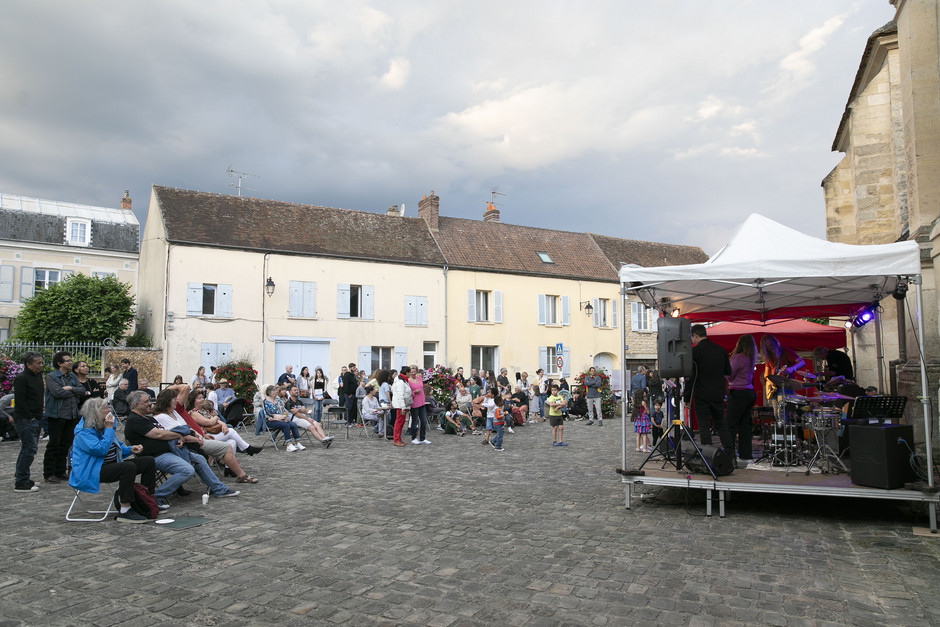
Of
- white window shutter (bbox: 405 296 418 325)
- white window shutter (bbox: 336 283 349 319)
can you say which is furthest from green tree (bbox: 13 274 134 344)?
white window shutter (bbox: 405 296 418 325)

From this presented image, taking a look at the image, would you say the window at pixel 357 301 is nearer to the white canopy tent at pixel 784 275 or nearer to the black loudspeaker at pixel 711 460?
the white canopy tent at pixel 784 275

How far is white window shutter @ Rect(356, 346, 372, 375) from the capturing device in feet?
83.0

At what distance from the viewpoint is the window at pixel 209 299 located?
22547mm

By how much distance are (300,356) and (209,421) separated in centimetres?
1594

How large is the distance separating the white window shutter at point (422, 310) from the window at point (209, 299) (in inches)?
299

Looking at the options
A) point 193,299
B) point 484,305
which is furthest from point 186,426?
point 484,305

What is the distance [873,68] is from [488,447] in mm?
11206

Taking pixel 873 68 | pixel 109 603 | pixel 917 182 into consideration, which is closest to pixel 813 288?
pixel 917 182

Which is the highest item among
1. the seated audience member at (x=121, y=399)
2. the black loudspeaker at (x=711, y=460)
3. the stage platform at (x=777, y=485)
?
the seated audience member at (x=121, y=399)

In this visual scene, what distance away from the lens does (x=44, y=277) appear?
99.7 ft

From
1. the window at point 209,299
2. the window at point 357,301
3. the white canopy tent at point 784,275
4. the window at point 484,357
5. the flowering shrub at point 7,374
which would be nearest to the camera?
the white canopy tent at point 784,275

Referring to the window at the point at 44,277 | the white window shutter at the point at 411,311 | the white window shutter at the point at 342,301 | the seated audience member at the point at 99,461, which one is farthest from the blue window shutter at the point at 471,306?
the seated audience member at the point at 99,461

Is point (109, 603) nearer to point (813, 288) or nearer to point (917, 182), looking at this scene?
point (813, 288)

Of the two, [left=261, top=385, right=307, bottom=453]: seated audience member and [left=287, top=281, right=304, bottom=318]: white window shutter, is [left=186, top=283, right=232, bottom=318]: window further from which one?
[left=261, top=385, right=307, bottom=453]: seated audience member
